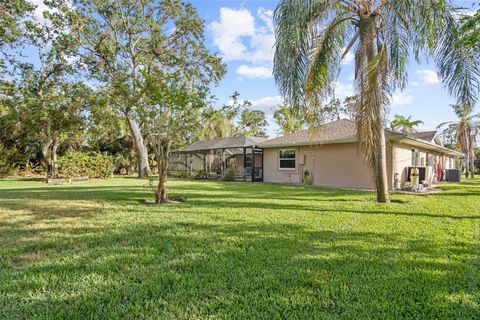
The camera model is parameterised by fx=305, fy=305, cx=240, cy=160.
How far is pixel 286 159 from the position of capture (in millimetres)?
18812

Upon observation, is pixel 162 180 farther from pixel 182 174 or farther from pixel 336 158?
pixel 182 174

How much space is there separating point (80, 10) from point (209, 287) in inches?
987

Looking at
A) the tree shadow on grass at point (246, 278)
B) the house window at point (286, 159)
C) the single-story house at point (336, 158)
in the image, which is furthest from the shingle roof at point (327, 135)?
the tree shadow on grass at point (246, 278)

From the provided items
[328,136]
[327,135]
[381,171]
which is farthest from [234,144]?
[381,171]

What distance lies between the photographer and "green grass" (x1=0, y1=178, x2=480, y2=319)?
8.95 ft

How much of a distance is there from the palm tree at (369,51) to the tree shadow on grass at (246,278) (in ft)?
15.7

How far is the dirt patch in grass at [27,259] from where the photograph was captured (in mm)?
3881

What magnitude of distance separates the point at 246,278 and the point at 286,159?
1575 centimetres

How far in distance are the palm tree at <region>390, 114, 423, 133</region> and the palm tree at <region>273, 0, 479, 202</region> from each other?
2531 cm

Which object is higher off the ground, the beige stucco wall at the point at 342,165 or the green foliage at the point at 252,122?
the green foliage at the point at 252,122

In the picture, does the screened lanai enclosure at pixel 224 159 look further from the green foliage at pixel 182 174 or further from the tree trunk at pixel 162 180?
the tree trunk at pixel 162 180

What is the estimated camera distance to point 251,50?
17969 mm

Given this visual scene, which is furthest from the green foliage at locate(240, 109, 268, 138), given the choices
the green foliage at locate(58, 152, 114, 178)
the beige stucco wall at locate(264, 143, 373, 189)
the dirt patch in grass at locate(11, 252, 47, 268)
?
the dirt patch in grass at locate(11, 252, 47, 268)

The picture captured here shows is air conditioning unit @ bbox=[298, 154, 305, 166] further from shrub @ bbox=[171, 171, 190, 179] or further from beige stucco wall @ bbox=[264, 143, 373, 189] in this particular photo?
shrub @ bbox=[171, 171, 190, 179]
